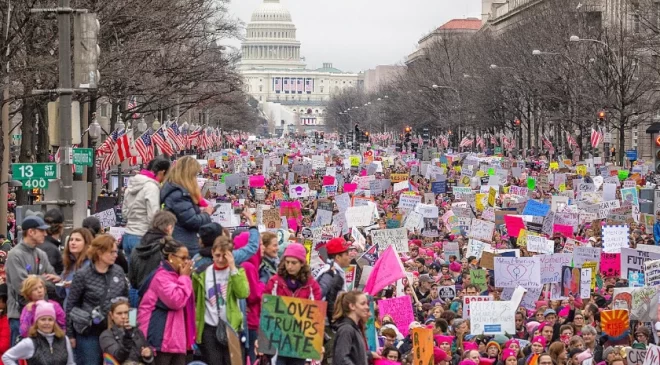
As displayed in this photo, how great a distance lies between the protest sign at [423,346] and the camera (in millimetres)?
12414

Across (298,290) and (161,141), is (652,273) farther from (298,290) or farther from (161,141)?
(161,141)

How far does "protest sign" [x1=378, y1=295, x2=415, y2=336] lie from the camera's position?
49.8 feet

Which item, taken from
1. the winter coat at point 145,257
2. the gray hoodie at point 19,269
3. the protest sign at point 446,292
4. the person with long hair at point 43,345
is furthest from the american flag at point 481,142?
the person with long hair at point 43,345

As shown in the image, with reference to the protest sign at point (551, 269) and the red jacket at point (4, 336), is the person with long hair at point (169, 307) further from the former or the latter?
the protest sign at point (551, 269)

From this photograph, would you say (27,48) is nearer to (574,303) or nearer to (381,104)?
(574,303)

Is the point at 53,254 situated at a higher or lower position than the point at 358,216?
higher

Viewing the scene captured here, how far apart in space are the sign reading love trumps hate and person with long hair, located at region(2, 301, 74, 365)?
1.25 m

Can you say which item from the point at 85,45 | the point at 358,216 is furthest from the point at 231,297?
the point at 358,216

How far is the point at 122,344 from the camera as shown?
34.7 feet

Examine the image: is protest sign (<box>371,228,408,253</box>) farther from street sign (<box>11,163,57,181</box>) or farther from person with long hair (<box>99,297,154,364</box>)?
person with long hair (<box>99,297,154,364</box>)

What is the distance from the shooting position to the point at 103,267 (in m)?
11.0

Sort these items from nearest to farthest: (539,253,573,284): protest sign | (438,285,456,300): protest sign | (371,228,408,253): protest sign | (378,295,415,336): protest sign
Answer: (378,295,415,336): protest sign
(438,285,456,300): protest sign
(539,253,573,284): protest sign
(371,228,408,253): protest sign

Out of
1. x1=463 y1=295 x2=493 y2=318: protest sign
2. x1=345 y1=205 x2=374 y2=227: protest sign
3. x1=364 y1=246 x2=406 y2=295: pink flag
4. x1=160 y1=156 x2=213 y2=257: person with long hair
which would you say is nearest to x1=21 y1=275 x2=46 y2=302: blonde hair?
x1=160 y1=156 x2=213 y2=257: person with long hair

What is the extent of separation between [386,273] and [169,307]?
14.0 feet
